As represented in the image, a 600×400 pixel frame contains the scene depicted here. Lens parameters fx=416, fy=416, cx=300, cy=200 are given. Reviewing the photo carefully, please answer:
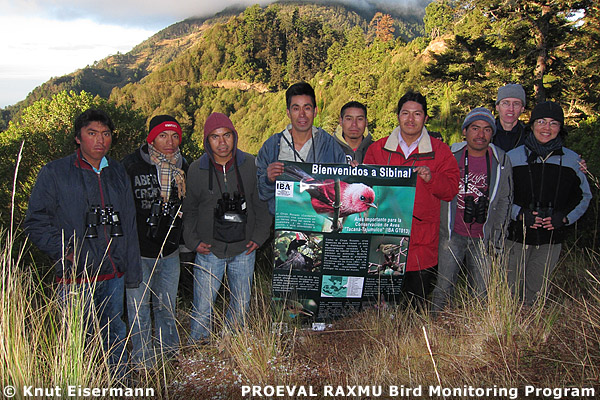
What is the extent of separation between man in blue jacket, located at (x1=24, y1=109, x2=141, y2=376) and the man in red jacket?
7.03ft

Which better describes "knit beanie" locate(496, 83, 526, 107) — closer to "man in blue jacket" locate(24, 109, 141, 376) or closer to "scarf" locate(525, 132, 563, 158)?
"scarf" locate(525, 132, 563, 158)

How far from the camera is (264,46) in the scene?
126m

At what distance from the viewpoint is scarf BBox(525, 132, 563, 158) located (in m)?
3.53

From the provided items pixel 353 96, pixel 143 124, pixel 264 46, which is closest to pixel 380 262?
pixel 143 124

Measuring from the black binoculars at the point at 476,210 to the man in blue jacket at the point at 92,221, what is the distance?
273 cm

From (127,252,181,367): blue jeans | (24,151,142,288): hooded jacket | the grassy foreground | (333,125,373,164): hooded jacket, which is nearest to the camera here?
the grassy foreground

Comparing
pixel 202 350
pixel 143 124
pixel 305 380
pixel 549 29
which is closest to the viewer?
pixel 305 380

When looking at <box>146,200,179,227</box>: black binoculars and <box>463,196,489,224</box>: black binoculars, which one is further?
<box>463,196,489,224</box>: black binoculars

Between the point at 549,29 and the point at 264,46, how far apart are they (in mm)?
117931

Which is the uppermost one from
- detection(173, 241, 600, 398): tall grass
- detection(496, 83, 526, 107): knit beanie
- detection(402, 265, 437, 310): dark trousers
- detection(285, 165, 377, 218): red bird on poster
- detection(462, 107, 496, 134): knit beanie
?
detection(496, 83, 526, 107): knit beanie

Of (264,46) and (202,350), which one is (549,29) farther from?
(264,46)

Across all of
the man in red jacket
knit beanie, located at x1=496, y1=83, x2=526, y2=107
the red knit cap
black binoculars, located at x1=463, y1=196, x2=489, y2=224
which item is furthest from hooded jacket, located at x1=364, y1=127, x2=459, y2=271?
the red knit cap

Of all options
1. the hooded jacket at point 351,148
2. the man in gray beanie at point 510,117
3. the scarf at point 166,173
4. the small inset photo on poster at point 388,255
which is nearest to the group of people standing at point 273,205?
the scarf at point 166,173

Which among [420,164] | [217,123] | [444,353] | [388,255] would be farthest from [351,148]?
[444,353]
